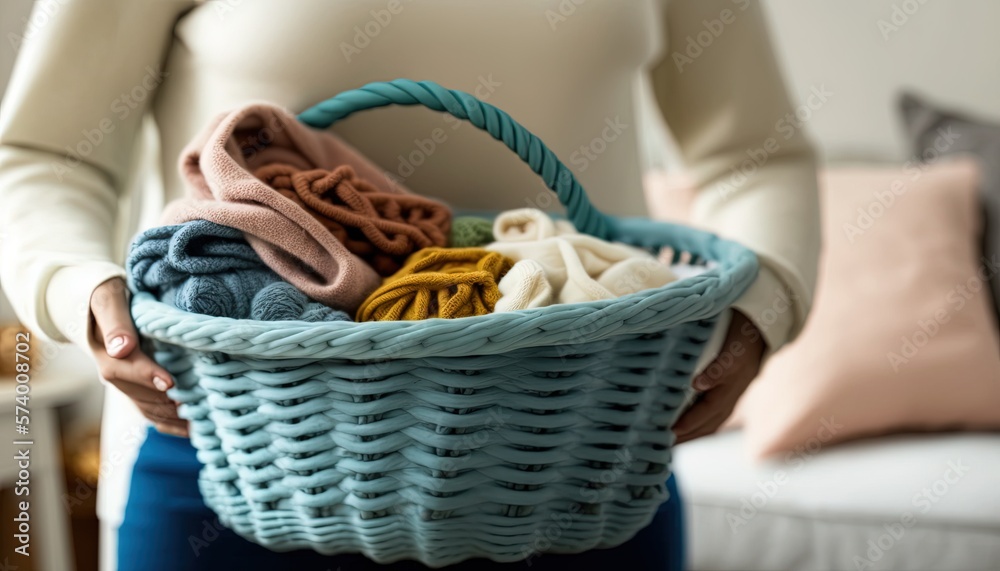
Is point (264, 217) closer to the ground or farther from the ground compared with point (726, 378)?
farther from the ground

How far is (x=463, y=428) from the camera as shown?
Result: 17.6 inches

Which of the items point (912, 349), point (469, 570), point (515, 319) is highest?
point (515, 319)

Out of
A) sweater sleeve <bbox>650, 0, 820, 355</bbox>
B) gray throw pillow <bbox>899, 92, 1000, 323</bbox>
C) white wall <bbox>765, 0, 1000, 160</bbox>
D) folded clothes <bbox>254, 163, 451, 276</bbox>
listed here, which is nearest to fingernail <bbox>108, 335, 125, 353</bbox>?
folded clothes <bbox>254, 163, 451, 276</bbox>

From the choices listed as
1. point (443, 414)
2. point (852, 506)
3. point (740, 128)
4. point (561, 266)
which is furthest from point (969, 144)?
point (443, 414)

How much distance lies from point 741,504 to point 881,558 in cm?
19

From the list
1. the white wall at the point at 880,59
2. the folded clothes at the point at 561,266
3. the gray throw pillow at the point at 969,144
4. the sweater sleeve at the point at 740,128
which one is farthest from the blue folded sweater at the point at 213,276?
the white wall at the point at 880,59

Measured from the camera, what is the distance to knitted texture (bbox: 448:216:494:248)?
0.59 meters

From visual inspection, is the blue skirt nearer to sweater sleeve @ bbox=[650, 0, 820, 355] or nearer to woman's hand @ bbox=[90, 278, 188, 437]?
woman's hand @ bbox=[90, 278, 188, 437]

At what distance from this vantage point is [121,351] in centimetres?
49

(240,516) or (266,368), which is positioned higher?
(266,368)

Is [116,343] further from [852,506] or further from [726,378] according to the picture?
[852,506]

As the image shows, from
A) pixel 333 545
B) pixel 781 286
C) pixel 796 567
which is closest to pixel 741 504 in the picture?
pixel 796 567

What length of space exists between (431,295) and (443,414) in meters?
0.09

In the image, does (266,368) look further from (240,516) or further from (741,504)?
(741,504)
